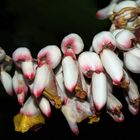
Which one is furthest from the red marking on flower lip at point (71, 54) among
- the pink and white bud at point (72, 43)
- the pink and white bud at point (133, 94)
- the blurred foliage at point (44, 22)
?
the blurred foliage at point (44, 22)

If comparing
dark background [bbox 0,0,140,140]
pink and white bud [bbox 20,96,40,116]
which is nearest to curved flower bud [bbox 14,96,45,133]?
pink and white bud [bbox 20,96,40,116]

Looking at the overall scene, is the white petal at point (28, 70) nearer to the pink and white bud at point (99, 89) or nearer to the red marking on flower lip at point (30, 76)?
the red marking on flower lip at point (30, 76)

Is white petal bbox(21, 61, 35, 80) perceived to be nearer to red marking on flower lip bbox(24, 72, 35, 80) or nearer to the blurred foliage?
red marking on flower lip bbox(24, 72, 35, 80)

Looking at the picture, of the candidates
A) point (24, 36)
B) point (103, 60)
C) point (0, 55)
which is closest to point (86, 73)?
point (103, 60)

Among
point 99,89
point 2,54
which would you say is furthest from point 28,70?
point 99,89

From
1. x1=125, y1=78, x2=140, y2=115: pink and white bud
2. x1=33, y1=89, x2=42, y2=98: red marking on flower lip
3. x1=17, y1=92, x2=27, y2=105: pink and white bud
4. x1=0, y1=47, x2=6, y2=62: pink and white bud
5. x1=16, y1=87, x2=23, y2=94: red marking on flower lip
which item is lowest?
x1=125, y1=78, x2=140, y2=115: pink and white bud

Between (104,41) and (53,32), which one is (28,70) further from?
(53,32)

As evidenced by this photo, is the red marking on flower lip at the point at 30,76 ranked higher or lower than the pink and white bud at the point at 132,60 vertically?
higher

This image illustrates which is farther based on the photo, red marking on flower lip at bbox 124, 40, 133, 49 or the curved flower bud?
the curved flower bud
